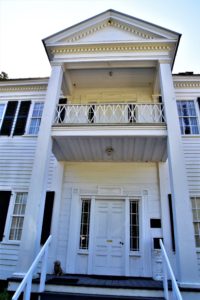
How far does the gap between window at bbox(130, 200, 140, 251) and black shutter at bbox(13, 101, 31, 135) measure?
4.98 metres

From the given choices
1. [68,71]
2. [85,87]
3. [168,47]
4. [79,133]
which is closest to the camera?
[79,133]

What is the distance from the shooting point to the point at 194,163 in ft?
23.6

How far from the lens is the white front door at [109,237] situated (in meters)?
6.55

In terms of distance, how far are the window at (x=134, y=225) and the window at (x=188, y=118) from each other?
3.19 m

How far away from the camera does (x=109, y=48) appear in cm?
714

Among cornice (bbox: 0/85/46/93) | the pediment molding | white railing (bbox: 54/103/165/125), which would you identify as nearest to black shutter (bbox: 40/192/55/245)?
white railing (bbox: 54/103/165/125)

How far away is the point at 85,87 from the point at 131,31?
2673 millimetres

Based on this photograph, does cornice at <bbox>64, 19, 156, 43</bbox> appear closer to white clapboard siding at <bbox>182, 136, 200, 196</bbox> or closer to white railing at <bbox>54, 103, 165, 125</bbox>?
white railing at <bbox>54, 103, 165, 125</bbox>

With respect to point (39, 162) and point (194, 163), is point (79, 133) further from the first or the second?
point (194, 163)

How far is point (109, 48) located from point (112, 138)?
10.6ft

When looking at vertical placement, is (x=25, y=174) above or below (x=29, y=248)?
above

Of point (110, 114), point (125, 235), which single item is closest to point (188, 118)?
point (110, 114)

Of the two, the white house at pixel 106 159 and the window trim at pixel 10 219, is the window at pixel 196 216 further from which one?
the window trim at pixel 10 219

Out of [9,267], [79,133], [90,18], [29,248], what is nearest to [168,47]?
[90,18]
